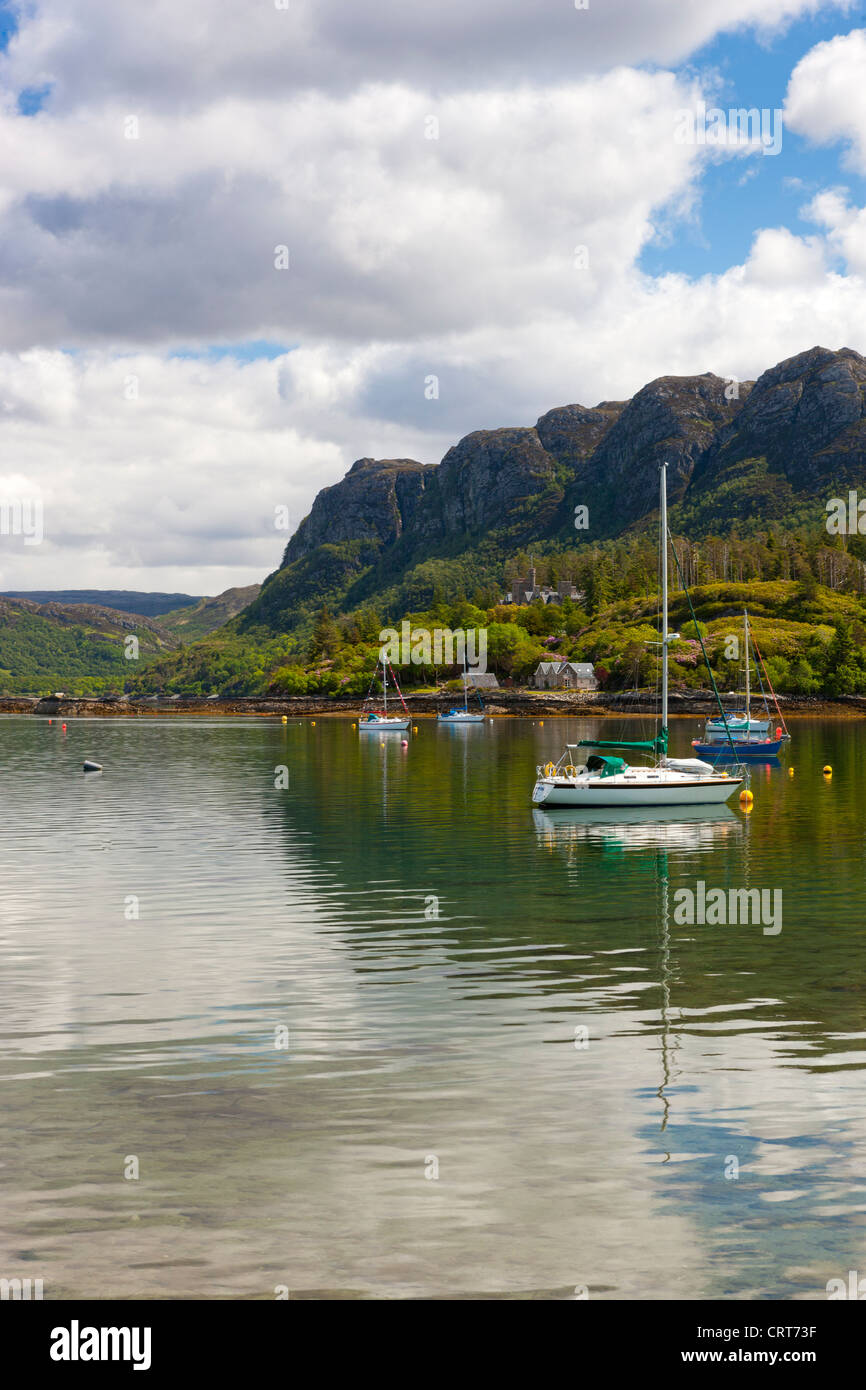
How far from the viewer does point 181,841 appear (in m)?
51.1

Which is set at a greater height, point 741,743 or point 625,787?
point 625,787

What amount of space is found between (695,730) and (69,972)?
506 ft

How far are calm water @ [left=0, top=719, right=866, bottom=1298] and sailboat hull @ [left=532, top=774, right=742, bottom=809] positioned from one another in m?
13.5

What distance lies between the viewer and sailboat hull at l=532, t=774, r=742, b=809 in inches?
2338

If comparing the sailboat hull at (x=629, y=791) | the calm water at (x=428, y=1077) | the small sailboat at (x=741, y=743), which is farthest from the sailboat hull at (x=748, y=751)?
the calm water at (x=428, y=1077)

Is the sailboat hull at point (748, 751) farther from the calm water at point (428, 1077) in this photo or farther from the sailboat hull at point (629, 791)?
the calm water at point (428, 1077)

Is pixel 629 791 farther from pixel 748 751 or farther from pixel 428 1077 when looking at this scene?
pixel 748 751

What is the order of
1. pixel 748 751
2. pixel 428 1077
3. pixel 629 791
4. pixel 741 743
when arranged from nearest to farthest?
pixel 428 1077 → pixel 629 791 → pixel 748 751 → pixel 741 743

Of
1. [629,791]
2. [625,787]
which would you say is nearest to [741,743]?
[629,791]

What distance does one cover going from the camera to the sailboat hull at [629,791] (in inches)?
2338

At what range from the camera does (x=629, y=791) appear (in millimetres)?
59719

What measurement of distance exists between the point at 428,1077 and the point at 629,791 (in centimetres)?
4279
